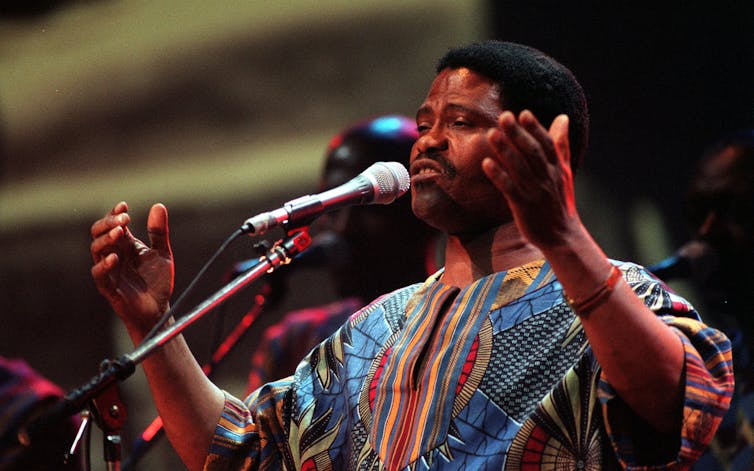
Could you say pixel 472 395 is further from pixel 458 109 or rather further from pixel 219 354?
pixel 219 354

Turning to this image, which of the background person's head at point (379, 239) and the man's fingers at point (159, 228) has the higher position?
the man's fingers at point (159, 228)

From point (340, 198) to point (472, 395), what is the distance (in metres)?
0.42

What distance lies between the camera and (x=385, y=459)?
177cm

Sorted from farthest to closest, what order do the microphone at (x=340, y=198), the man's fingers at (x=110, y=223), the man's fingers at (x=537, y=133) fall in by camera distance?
the man's fingers at (x=110, y=223)
the microphone at (x=340, y=198)
the man's fingers at (x=537, y=133)

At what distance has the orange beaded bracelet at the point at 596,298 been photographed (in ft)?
4.63

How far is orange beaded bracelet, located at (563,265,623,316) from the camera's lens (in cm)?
141

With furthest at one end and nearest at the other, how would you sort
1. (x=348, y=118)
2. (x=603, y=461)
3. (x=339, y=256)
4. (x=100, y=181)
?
(x=100, y=181) → (x=348, y=118) → (x=339, y=256) → (x=603, y=461)

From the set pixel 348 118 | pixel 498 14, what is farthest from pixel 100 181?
pixel 498 14

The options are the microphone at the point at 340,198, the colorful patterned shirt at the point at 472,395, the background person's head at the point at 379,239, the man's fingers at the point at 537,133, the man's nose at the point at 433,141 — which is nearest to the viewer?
the man's fingers at the point at 537,133

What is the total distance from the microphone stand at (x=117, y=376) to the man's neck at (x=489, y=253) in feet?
1.28

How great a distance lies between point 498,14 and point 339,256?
0.92m

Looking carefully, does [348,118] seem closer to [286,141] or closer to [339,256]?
[286,141]

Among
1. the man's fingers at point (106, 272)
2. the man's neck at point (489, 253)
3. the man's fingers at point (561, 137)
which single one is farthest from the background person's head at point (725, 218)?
the man's fingers at point (106, 272)

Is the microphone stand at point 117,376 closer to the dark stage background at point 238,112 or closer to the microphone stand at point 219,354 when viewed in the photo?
the microphone stand at point 219,354
